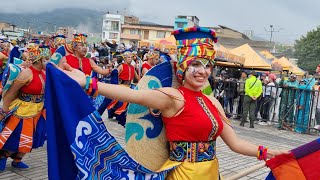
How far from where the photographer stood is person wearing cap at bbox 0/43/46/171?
4.95 m

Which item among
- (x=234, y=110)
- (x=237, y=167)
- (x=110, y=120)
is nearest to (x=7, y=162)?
(x=237, y=167)

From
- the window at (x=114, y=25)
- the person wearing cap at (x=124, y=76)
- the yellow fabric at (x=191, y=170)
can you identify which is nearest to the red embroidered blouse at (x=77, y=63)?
the person wearing cap at (x=124, y=76)

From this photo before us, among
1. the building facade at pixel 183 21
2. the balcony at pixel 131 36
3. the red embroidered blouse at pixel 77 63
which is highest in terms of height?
the building facade at pixel 183 21

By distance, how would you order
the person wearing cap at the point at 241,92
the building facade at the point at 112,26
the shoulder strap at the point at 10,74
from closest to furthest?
the shoulder strap at the point at 10,74 → the person wearing cap at the point at 241,92 → the building facade at the point at 112,26

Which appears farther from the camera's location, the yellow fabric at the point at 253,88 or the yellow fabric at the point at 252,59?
the yellow fabric at the point at 252,59

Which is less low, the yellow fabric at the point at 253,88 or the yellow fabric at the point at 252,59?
the yellow fabric at the point at 252,59

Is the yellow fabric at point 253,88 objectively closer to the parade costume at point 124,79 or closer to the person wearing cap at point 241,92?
the person wearing cap at point 241,92

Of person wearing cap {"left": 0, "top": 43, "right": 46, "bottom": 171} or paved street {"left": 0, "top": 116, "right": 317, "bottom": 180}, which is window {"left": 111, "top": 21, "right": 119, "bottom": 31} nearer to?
paved street {"left": 0, "top": 116, "right": 317, "bottom": 180}

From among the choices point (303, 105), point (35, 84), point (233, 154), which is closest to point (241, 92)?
point (303, 105)

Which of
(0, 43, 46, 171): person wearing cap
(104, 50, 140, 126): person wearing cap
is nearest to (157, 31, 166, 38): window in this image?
(104, 50, 140, 126): person wearing cap

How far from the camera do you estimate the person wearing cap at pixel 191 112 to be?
268 cm

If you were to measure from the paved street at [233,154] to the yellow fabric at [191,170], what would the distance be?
2755mm

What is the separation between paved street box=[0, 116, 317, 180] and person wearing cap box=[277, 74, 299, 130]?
0.47 meters

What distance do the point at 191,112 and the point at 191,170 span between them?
1.35ft
